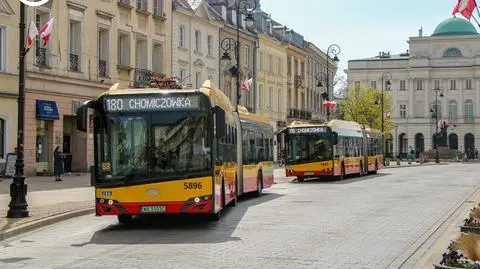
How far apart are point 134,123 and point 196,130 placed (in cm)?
124

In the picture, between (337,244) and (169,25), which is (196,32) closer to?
(169,25)

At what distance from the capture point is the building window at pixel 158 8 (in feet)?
150

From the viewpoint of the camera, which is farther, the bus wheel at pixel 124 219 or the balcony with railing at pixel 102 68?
the balcony with railing at pixel 102 68

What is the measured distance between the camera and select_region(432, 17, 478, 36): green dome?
5102 inches

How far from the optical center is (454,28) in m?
131

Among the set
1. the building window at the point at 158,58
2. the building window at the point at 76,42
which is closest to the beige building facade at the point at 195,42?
the building window at the point at 158,58

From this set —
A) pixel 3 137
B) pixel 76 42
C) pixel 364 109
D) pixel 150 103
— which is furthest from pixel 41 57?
pixel 364 109

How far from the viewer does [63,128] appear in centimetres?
3797

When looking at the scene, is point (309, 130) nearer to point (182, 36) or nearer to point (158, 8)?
point (158, 8)

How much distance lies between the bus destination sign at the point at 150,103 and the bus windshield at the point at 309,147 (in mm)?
20801

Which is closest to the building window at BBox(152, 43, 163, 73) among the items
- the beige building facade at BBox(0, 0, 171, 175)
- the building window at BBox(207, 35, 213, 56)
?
the beige building facade at BBox(0, 0, 171, 175)

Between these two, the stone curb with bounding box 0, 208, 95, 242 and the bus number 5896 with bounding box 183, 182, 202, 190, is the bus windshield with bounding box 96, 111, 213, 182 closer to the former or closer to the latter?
the bus number 5896 with bounding box 183, 182, 202, 190

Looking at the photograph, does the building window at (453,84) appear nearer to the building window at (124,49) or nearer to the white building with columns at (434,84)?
the white building with columns at (434,84)

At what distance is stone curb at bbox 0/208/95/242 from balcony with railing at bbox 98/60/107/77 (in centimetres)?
2102
